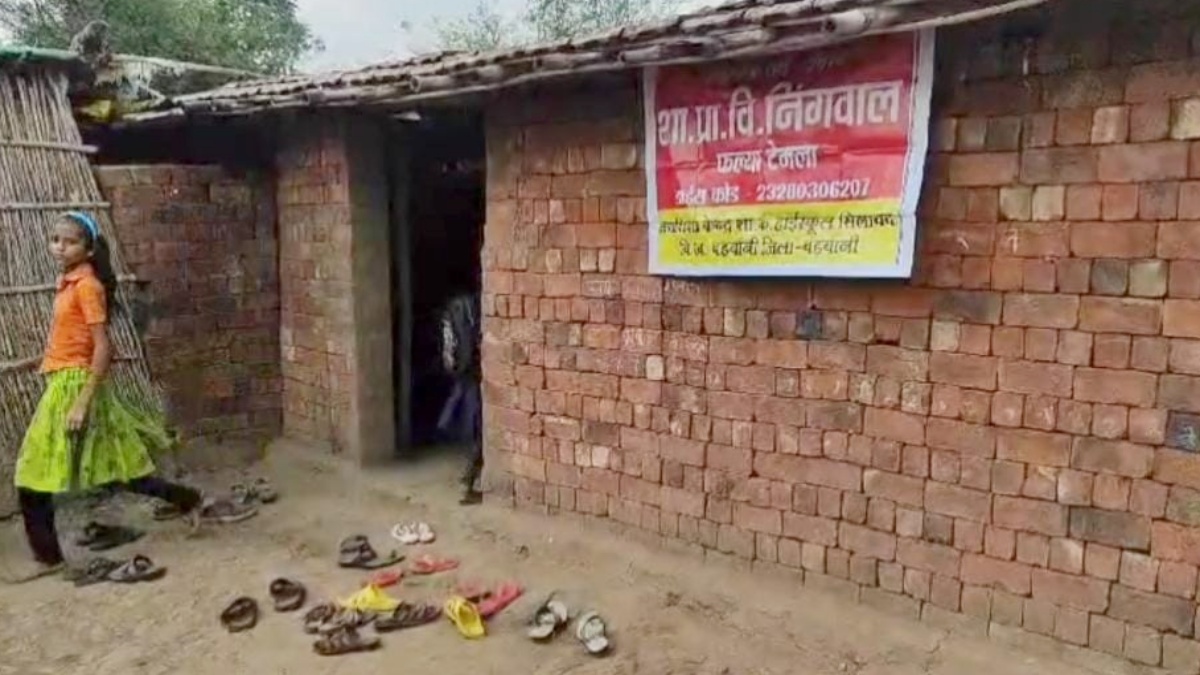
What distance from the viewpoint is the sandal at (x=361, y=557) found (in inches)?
205

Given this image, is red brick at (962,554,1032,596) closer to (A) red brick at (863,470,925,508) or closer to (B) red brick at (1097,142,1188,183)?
(A) red brick at (863,470,925,508)

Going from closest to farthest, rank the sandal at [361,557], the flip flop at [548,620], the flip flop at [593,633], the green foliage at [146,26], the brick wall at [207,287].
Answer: the flip flop at [593,633] < the flip flop at [548,620] < the sandal at [361,557] < the brick wall at [207,287] < the green foliage at [146,26]

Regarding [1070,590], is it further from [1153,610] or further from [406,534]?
[406,534]

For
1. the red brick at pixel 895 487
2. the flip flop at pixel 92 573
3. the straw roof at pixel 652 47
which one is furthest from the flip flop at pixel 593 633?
the flip flop at pixel 92 573

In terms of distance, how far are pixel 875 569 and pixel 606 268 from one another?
1873mm

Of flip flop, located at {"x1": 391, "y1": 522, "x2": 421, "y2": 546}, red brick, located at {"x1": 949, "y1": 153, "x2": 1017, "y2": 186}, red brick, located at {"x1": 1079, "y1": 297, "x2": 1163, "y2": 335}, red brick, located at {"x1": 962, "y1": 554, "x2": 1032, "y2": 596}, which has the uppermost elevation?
red brick, located at {"x1": 949, "y1": 153, "x2": 1017, "y2": 186}

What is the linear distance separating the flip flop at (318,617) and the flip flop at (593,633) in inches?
43.1

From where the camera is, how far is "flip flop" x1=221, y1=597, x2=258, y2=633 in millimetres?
4535

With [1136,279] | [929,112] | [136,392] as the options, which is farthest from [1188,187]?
[136,392]

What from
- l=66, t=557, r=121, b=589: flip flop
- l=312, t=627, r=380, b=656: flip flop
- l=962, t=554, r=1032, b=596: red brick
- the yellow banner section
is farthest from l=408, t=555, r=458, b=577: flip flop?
l=962, t=554, r=1032, b=596: red brick

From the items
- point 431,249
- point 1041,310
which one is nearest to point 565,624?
point 1041,310

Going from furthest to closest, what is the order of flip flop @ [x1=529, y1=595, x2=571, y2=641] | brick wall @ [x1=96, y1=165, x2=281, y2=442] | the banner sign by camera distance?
brick wall @ [x1=96, y1=165, x2=281, y2=442]
flip flop @ [x1=529, y1=595, x2=571, y2=641]
the banner sign

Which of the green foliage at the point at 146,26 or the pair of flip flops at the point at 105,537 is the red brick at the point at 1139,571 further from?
the green foliage at the point at 146,26

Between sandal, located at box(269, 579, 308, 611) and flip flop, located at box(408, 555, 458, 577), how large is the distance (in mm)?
542
